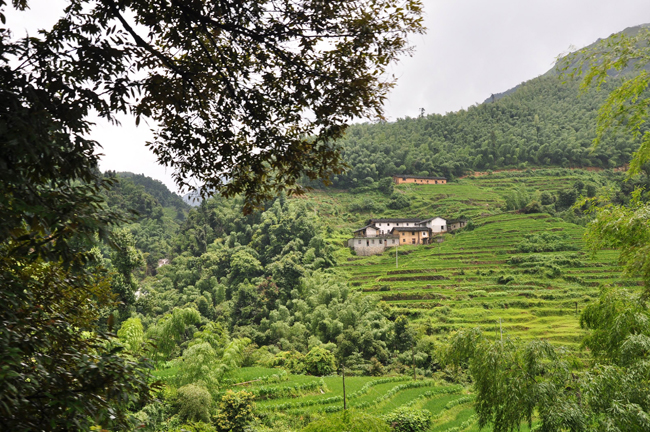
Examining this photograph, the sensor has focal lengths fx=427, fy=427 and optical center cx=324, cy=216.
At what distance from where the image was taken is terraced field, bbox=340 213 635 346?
101ft

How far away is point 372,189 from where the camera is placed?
2977 inches

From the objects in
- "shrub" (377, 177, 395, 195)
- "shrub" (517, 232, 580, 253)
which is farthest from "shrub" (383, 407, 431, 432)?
"shrub" (377, 177, 395, 195)

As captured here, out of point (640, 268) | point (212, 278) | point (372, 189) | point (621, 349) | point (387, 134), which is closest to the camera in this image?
point (640, 268)

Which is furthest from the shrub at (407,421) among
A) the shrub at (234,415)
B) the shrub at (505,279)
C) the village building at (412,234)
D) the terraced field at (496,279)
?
the village building at (412,234)

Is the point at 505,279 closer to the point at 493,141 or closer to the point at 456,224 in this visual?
the point at 456,224

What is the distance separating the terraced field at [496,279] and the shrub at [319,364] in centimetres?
943

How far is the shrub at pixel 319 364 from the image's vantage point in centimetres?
2273

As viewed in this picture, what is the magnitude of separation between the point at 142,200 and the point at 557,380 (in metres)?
69.6

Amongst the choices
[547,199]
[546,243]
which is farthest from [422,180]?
[546,243]

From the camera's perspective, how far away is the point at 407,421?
13.7m

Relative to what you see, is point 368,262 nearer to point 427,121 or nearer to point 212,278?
point 212,278

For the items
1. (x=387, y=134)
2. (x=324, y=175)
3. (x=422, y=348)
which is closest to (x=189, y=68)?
(x=324, y=175)

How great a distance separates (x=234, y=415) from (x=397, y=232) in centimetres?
4674

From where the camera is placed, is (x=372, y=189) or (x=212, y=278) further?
(x=372, y=189)
